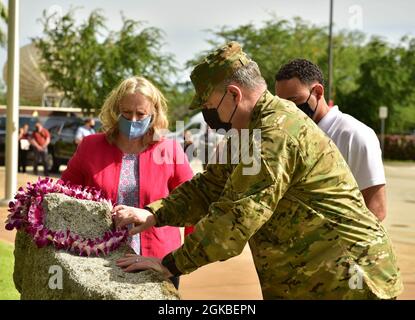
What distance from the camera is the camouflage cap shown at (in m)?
2.54

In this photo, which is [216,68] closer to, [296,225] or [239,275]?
[296,225]

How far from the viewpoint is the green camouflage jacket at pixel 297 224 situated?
92.4 inches

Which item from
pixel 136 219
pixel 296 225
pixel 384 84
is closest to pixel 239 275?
pixel 136 219

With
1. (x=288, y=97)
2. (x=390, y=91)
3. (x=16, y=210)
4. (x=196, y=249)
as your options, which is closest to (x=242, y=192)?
(x=196, y=249)

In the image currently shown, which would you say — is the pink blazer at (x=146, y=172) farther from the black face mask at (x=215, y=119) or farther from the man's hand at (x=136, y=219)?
the black face mask at (x=215, y=119)

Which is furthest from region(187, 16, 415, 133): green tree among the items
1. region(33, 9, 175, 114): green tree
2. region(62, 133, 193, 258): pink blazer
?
region(62, 133, 193, 258): pink blazer

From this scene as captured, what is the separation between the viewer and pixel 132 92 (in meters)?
4.05

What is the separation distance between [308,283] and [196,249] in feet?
1.29

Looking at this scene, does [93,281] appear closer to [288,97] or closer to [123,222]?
[123,222]

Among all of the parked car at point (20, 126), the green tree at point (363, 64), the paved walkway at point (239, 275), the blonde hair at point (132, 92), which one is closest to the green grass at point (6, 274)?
the paved walkway at point (239, 275)

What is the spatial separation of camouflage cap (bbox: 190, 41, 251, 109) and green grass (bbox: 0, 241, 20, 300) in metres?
4.16

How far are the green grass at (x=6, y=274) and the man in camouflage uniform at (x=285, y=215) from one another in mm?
4001

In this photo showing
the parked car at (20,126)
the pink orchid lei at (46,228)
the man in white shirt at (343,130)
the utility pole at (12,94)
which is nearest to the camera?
the pink orchid lei at (46,228)

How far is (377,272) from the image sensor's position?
2.51 meters
